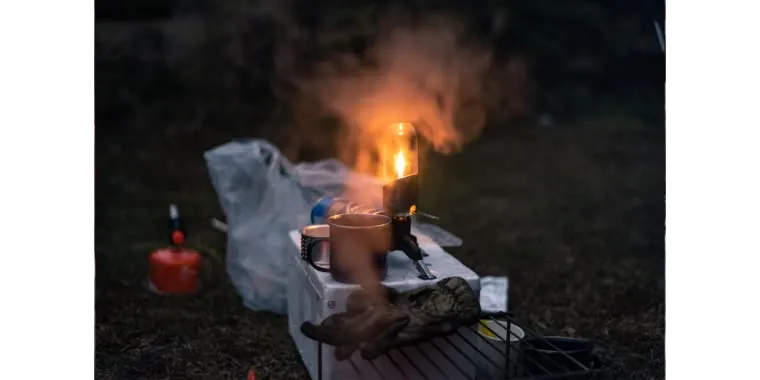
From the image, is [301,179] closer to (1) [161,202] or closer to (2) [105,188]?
(1) [161,202]

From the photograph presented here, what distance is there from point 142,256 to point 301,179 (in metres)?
1.52

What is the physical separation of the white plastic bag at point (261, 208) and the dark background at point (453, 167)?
173mm

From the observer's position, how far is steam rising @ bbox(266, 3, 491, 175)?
4551 mm

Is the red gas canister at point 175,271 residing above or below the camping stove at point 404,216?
below

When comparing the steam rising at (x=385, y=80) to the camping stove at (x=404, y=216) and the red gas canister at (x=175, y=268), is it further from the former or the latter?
the red gas canister at (x=175, y=268)

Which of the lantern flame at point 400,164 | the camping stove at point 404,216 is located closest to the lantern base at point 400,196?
the camping stove at point 404,216

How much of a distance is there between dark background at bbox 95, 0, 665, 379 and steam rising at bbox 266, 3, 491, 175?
186mm

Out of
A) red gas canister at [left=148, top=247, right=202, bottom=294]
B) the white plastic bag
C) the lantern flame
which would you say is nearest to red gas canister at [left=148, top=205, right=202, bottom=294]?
red gas canister at [left=148, top=247, right=202, bottom=294]

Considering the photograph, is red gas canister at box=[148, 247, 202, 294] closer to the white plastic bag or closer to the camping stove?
the white plastic bag

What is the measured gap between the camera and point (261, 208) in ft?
15.5

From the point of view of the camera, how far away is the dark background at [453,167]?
4465 millimetres

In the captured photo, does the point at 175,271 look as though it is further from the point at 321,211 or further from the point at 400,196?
the point at 400,196

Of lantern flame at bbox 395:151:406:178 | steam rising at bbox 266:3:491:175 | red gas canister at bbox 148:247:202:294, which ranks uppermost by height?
steam rising at bbox 266:3:491:175

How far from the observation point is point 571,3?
9.76 m
